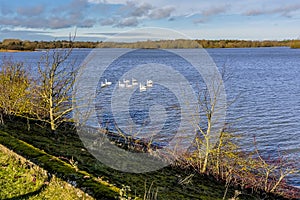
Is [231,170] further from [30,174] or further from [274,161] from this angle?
[30,174]

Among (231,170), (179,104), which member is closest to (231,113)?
(179,104)

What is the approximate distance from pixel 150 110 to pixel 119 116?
3108mm

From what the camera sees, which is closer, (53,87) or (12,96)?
(53,87)

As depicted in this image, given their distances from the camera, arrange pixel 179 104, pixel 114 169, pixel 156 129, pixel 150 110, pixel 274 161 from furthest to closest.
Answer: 1. pixel 179 104
2. pixel 150 110
3. pixel 156 129
4. pixel 274 161
5. pixel 114 169

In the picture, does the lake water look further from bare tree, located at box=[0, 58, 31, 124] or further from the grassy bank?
the grassy bank

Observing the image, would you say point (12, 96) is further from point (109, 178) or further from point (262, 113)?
point (262, 113)

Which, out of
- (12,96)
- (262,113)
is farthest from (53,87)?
(262,113)

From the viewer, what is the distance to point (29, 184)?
784 centimetres

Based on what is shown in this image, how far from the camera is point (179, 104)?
29656 millimetres

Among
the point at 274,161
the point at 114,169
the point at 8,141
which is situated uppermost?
the point at 8,141

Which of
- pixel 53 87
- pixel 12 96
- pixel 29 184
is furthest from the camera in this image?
pixel 12 96

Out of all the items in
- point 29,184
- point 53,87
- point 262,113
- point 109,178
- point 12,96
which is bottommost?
point 262,113

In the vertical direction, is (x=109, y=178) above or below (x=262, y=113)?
above

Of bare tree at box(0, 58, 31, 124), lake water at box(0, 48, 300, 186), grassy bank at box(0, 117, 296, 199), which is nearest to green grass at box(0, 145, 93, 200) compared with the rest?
grassy bank at box(0, 117, 296, 199)
